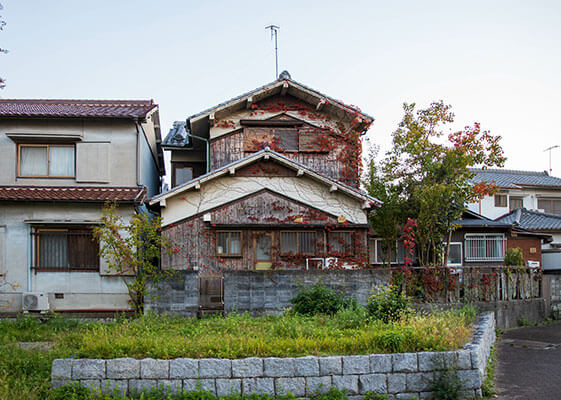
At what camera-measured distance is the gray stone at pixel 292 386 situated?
26.6 ft

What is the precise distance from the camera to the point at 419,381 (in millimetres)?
8320

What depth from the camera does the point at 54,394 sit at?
7.88 m

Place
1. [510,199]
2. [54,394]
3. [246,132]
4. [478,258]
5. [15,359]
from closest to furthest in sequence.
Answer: [54,394], [15,359], [246,132], [478,258], [510,199]

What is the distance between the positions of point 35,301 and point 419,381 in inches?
447

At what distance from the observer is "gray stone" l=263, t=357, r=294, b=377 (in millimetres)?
8125

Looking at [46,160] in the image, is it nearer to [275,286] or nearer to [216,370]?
[275,286]

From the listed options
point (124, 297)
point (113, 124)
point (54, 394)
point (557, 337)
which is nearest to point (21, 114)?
point (113, 124)

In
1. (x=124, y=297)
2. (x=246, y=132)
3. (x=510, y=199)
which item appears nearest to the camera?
(x=124, y=297)

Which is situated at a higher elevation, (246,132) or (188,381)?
(246,132)

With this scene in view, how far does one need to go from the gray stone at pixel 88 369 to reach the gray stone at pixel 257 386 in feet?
7.19

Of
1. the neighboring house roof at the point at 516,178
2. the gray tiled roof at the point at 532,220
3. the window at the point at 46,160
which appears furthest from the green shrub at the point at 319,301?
the neighboring house roof at the point at 516,178

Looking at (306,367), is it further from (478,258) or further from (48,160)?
(478,258)

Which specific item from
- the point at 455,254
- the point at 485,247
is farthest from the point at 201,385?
the point at 485,247

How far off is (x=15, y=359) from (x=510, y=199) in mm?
29922
